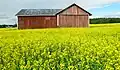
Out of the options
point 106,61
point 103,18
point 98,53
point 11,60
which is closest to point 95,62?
point 106,61

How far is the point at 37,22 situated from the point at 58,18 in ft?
13.4

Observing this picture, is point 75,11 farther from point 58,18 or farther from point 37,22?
point 37,22

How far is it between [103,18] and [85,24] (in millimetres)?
49825

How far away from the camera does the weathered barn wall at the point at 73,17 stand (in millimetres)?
61688

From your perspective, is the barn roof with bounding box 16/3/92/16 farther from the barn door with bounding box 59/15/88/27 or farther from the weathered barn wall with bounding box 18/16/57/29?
the barn door with bounding box 59/15/88/27

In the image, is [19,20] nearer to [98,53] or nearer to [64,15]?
[64,15]

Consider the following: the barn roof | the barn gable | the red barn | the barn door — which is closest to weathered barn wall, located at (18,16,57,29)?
the red barn

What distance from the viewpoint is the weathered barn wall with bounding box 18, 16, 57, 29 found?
62000 millimetres

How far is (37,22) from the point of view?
6212 centimetres

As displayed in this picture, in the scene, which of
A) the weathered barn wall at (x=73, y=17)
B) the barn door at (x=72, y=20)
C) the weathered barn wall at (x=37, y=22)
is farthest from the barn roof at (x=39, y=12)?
the barn door at (x=72, y=20)

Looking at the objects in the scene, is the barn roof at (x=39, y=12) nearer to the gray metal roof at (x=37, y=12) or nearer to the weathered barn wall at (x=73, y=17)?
the gray metal roof at (x=37, y=12)

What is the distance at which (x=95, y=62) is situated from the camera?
32.3 ft

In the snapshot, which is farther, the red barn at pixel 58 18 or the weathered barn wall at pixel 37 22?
the weathered barn wall at pixel 37 22

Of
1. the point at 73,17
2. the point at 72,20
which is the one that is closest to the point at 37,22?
the point at 72,20
